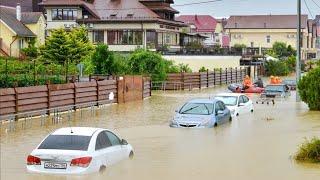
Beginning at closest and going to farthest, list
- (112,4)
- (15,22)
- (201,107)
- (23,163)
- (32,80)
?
(23,163)
(201,107)
(32,80)
(15,22)
(112,4)

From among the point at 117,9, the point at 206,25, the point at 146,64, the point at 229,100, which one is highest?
the point at 206,25

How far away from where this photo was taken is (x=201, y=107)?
28391 mm

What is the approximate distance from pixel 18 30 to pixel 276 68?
3819 centimetres

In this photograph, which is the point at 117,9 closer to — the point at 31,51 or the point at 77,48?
the point at 31,51

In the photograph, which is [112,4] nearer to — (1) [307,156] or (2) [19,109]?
(2) [19,109]

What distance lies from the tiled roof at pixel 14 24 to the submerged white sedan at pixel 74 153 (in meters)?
58.1

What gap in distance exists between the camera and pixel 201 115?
2762 cm

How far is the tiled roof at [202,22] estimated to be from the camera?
13462 cm

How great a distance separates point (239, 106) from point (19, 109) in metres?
10.8

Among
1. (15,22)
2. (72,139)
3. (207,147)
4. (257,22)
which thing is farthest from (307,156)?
(257,22)

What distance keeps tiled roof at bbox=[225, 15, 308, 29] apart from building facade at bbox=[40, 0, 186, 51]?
49.6m

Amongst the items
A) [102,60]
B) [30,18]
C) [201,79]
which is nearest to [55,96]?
[102,60]

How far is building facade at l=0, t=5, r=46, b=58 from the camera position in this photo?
235ft

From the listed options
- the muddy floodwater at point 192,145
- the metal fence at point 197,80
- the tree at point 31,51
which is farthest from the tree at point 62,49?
the muddy floodwater at point 192,145
